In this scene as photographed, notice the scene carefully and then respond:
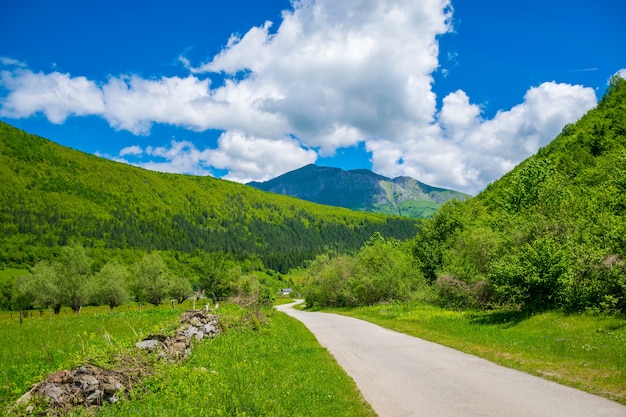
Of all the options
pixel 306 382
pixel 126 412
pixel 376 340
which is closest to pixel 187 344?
pixel 306 382

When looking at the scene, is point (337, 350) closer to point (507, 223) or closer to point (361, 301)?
point (507, 223)

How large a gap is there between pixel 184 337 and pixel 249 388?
714 cm

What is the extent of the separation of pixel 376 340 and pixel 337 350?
12.4 ft

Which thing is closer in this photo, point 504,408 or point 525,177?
point 504,408

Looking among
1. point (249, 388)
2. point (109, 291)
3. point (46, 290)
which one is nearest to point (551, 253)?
point (249, 388)

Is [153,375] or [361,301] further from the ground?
[153,375]

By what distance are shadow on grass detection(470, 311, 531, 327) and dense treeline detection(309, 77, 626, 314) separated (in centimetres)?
131

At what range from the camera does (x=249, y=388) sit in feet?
37.9

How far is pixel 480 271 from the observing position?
38438mm

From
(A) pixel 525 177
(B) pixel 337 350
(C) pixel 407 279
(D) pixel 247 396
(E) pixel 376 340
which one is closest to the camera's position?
(D) pixel 247 396

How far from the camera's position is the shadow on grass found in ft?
82.3

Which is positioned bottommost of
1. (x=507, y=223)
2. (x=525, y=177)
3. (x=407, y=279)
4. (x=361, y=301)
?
(x=361, y=301)

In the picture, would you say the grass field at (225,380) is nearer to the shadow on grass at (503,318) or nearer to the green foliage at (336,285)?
the shadow on grass at (503,318)

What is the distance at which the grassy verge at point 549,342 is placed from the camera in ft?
40.3
